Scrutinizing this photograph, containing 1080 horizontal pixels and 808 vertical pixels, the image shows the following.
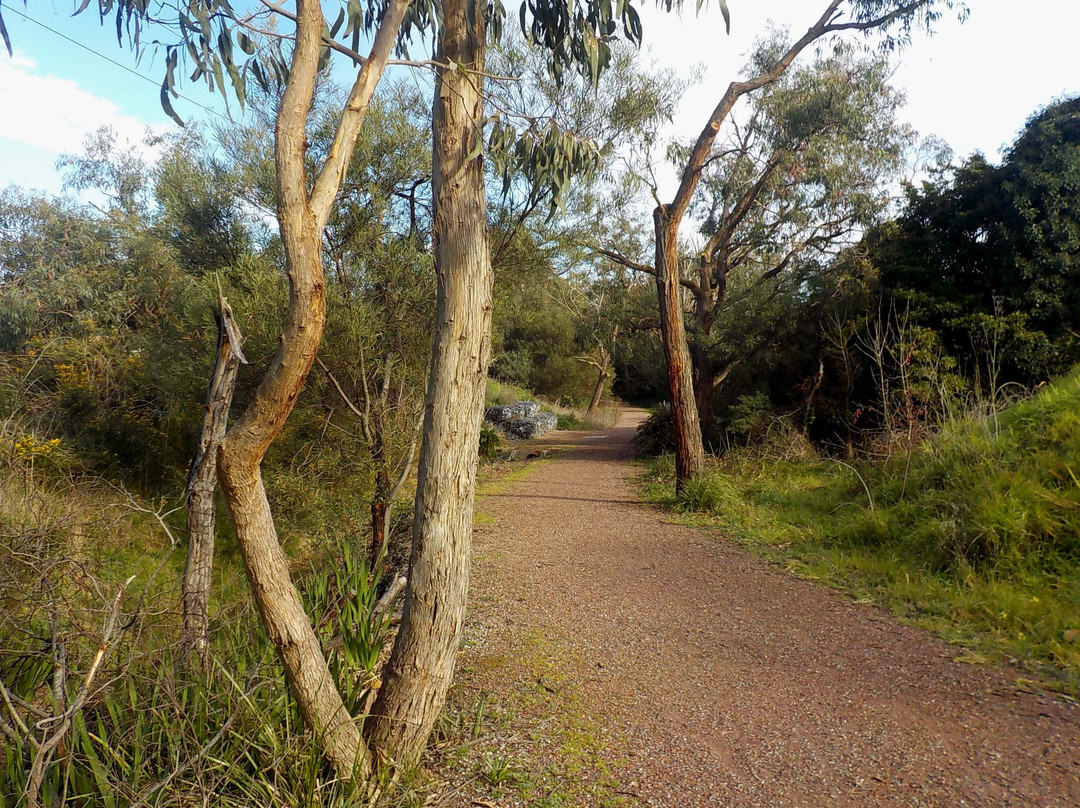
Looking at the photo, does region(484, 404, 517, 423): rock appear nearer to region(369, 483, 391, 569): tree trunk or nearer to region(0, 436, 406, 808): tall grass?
region(369, 483, 391, 569): tree trunk

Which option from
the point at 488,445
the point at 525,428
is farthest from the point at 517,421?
the point at 488,445

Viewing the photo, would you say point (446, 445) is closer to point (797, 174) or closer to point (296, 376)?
point (296, 376)

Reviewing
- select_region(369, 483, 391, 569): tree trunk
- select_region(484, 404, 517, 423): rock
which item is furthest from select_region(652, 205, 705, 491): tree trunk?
select_region(484, 404, 517, 423): rock

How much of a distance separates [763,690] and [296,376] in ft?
10.0

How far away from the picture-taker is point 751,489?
10250 mm

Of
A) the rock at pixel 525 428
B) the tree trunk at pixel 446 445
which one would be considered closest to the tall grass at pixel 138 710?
the tree trunk at pixel 446 445

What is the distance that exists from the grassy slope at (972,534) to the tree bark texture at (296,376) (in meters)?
3.77

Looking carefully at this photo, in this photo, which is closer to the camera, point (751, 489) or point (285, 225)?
point (285, 225)

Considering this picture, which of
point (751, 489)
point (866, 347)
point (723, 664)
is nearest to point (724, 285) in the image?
point (866, 347)

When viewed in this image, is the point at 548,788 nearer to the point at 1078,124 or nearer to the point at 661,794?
the point at 661,794

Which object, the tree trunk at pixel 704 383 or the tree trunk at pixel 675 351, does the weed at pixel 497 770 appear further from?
the tree trunk at pixel 704 383

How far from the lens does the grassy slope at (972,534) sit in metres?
4.70

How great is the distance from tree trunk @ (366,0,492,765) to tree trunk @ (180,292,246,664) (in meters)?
0.84

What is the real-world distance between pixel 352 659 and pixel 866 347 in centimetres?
1024
